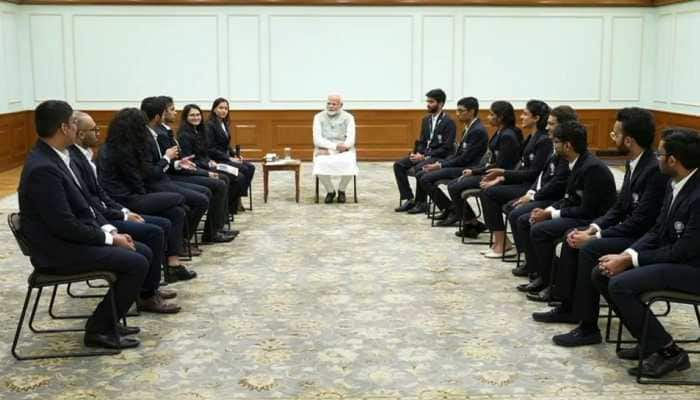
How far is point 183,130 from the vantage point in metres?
7.66

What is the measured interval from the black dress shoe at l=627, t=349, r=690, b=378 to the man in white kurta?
562cm

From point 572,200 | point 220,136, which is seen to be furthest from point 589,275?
point 220,136

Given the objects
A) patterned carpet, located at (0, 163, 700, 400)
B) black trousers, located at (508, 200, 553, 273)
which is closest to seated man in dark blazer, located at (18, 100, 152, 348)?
patterned carpet, located at (0, 163, 700, 400)

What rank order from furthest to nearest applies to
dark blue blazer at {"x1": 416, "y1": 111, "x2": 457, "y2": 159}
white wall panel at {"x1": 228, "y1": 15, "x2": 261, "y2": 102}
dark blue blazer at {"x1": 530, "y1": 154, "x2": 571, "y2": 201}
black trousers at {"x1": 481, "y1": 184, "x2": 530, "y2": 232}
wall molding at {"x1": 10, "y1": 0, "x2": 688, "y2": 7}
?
white wall panel at {"x1": 228, "y1": 15, "x2": 261, "y2": 102}, wall molding at {"x1": 10, "y1": 0, "x2": 688, "y2": 7}, dark blue blazer at {"x1": 416, "y1": 111, "x2": 457, "y2": 159}, black trousers at {"x1": 481, "y1": 184, "x2": 530, "y2": 232}, dark blue blazer at {"x1": 530, "y1": 154, "x2": 571, "y2": 201}

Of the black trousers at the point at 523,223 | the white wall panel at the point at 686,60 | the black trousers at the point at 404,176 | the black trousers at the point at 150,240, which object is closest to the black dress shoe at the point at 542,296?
the black trousers at the point at 523,223

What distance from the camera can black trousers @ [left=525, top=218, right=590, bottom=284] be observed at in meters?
5.29

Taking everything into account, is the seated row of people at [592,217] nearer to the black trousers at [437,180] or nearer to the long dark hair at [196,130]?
the black trousers at [437,180]

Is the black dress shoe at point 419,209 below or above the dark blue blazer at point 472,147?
below

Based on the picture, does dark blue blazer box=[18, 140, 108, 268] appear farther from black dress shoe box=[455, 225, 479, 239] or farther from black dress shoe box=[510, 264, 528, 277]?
black dress shoe box=[455, 225, 479, 239]

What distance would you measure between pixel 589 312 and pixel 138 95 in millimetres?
9926

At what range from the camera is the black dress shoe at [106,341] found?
4.52 metres

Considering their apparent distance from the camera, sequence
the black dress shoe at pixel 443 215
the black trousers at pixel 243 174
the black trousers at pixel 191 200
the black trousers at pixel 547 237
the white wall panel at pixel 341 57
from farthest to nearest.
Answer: the white wall panel at pixel 341 57 → the black trousers at pixel 243 174 → the black dress shoe at pixel 443 215 → the black trousers at pixel 191 200 → the black trousers at pixel 547 237

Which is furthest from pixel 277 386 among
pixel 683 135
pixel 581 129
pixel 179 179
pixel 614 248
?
pixel 179 179

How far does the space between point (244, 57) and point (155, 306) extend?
8419mm
